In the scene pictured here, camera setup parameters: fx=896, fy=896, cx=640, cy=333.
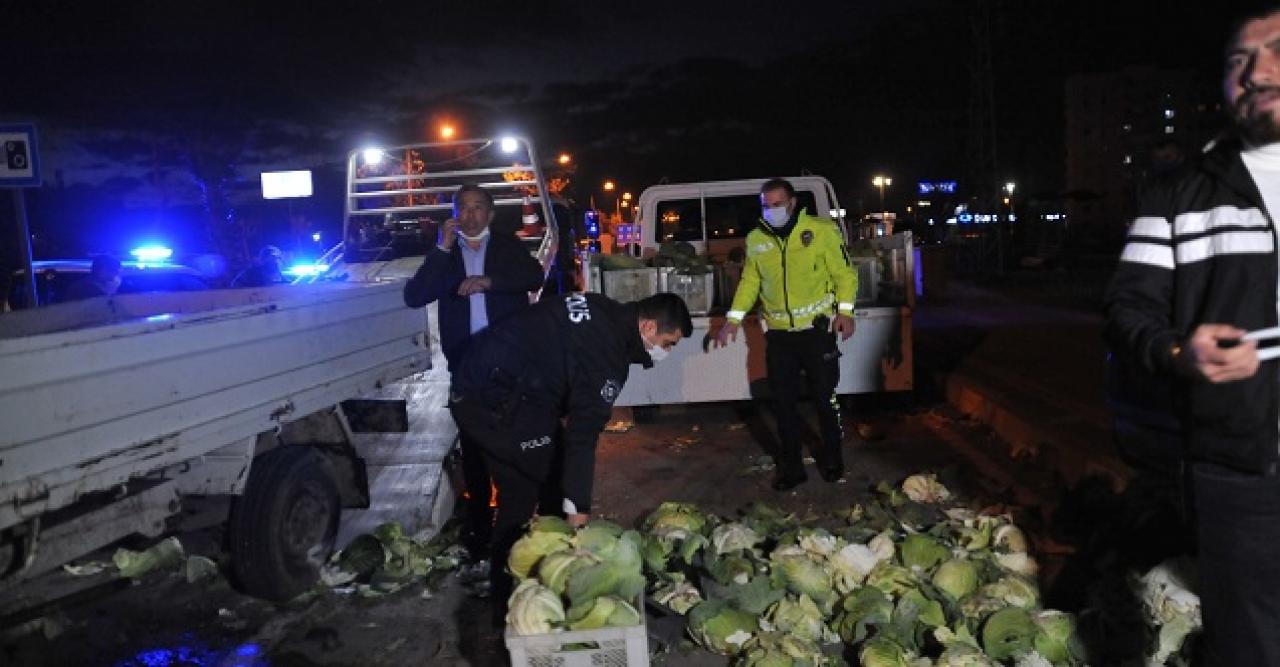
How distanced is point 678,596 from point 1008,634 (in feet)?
4.61

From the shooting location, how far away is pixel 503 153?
9469 mm

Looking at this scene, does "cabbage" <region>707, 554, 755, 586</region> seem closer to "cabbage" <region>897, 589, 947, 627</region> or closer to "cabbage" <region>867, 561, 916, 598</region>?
"cabbage" <region>867, 561, 916, 598</region>

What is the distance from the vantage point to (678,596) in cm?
411

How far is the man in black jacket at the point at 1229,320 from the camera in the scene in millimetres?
2152

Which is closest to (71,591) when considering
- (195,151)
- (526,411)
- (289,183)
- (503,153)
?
(526,411)

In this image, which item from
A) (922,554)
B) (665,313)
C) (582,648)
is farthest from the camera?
(922,554)

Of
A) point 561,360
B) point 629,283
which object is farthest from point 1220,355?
point 629,283

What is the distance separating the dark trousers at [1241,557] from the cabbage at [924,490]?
3461mm

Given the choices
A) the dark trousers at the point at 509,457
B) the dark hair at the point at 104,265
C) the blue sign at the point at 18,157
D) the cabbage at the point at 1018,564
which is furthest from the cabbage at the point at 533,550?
the dark hair at the point at 104,265

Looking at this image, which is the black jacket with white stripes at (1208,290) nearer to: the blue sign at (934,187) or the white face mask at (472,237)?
the white face mask at (472,237)

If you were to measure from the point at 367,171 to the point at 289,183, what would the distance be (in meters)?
22.3

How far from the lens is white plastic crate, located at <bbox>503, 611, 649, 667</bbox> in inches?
104

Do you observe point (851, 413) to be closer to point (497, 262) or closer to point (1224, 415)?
point (497, 262)

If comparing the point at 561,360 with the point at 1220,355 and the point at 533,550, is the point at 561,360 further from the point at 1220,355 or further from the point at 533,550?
the point at 1220,355
